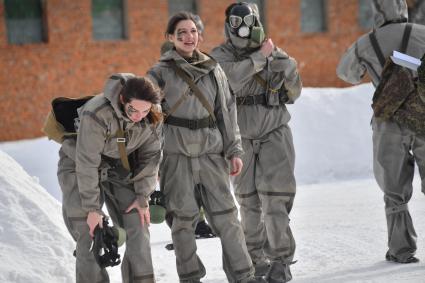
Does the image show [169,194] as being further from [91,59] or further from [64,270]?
[91,59]

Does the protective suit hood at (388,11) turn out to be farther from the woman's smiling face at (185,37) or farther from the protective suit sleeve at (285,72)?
the woman's smiling face at (185,37)

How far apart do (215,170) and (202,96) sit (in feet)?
1.72

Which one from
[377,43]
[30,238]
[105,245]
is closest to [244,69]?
[377,43]

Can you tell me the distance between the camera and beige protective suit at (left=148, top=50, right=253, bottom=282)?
640 centimetres

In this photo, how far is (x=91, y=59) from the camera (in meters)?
19.4

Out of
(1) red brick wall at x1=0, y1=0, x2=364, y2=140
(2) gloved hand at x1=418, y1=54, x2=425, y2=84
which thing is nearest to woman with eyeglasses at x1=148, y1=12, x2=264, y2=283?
(2) gloved hand at x1=418, y1=54, x2=425, y2=84

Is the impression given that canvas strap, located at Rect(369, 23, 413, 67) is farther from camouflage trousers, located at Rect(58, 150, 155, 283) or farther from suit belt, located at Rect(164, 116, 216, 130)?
camouflage trousers, located at Rect(58, 150, 155, 283)

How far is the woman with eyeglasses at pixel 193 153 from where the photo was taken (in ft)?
21.0

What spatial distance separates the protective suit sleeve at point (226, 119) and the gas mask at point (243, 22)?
0.57 metres

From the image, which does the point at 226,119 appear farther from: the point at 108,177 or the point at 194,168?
the point at 108,177

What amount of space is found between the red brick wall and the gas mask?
12210 mm

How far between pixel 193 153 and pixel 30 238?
65.6 inches

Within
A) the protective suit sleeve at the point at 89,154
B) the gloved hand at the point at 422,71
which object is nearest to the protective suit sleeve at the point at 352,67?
the gloved hand at the point at 422,71

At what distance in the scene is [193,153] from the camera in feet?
21.0
